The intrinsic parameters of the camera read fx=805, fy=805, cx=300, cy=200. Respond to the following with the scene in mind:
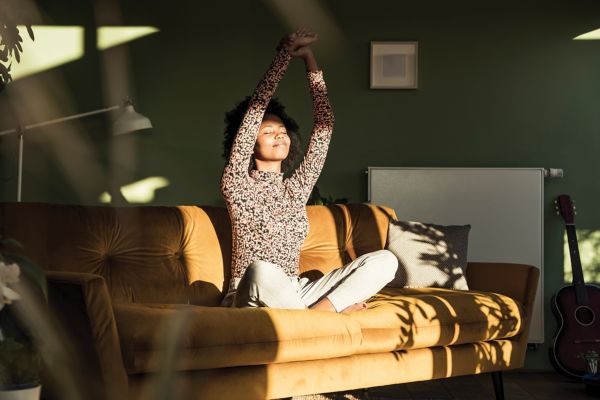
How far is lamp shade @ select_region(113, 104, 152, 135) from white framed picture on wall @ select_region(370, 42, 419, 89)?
1.30 metres

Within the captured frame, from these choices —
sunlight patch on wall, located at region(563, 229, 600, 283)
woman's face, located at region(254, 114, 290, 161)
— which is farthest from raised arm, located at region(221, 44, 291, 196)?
sunlight patch on wall, located at region(563, 229, 600, 283)

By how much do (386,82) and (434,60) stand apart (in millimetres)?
303

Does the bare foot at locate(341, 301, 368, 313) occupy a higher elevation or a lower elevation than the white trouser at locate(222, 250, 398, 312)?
lower

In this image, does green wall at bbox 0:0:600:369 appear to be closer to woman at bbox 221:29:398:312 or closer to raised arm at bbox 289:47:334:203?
raised arm at bbox 289:47:334:203

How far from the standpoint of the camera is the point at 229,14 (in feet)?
15.1

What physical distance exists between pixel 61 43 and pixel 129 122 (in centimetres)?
73

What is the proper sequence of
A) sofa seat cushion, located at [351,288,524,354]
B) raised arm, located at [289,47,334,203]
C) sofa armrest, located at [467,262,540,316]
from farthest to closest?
sofa armrest, located at [467,262,540,316]
raised arm, located at [289,47,334,203]
sofa seat cushion, located at [351,288,524,354]

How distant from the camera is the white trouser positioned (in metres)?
2.65

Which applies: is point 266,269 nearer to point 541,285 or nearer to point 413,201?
point 413,201

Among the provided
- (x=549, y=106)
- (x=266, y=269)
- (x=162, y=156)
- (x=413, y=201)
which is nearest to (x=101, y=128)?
(x=162, y=156)

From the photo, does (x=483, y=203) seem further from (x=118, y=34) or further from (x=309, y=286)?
(x=118, y=34)

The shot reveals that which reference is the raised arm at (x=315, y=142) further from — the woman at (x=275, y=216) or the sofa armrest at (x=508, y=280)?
the sofa armrest at (x=508, y=280)

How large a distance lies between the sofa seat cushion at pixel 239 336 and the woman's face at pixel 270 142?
728mm

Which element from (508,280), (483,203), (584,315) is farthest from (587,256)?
(508,280)
